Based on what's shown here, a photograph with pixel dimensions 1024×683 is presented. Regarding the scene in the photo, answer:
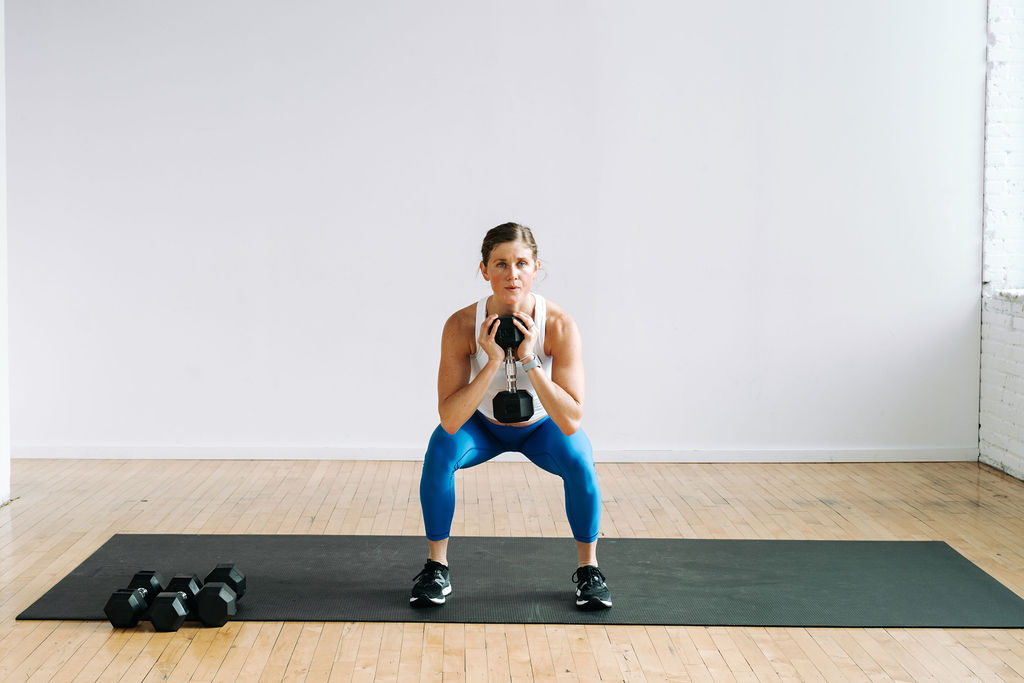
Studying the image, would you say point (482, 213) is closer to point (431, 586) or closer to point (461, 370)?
point (461, 370)

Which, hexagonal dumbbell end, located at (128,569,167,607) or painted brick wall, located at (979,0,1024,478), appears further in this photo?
painted brick wall, located at (979,0,1024,478)

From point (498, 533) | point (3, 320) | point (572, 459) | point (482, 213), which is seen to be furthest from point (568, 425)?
point (3, 320)

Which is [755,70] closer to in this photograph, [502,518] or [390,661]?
[502,518]

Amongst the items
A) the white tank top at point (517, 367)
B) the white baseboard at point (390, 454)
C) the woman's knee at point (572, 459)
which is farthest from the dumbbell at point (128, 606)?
the white baseboard at point (390, 454)

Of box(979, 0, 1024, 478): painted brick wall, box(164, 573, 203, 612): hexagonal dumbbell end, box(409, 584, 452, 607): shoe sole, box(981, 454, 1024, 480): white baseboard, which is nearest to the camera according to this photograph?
box(164, 573, 203, 612): hexagonal dumbbell end

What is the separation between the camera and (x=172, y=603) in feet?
8.54

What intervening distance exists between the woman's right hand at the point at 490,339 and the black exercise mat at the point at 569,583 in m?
0.72

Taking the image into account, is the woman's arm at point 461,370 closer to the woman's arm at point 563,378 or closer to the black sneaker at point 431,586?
the woman's arm at point 563,378

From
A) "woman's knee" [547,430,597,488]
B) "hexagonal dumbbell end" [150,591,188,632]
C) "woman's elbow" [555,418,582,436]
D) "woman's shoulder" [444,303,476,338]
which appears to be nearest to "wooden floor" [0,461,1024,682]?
"hexagonal dumbbell end" [150,591,188,632]

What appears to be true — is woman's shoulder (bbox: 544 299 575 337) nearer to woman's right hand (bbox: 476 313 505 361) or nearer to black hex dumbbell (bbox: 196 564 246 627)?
woman's right hand (bbox: 476 313 505 361)

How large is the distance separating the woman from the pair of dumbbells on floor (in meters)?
0.53

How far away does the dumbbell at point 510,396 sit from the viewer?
8.95 feet

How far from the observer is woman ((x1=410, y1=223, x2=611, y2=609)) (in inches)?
109

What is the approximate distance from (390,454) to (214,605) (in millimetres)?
2345
